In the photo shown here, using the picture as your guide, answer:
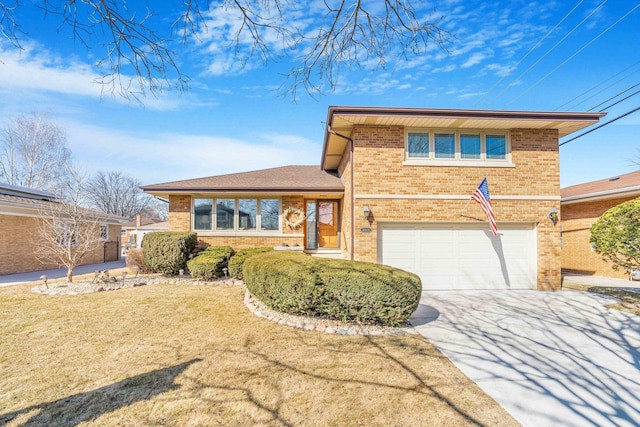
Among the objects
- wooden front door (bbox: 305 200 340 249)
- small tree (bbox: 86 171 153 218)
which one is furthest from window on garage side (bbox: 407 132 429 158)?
small tree (bbox: 86 171 153 218)

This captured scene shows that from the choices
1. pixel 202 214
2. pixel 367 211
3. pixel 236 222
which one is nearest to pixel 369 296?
pixel 367 211

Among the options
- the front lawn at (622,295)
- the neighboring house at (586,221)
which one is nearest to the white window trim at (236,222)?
the front lawn at (622,295)

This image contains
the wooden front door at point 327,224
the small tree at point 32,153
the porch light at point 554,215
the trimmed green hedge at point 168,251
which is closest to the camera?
the porch light at point 554,215

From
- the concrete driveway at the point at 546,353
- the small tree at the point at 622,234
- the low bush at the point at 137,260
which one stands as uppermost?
the small tree at the point at 622,234

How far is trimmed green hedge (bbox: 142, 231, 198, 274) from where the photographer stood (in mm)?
10391

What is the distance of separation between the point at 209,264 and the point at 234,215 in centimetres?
263

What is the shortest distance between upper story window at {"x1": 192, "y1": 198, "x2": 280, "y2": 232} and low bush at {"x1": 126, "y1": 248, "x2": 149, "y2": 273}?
8.06 feet

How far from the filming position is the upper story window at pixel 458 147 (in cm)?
915

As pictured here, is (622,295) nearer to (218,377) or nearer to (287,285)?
(287,285)

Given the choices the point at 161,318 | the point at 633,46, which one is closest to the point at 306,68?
the point at 161,318

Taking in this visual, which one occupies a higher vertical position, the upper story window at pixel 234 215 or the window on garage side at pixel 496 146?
the window on garage side at pixel 496 146

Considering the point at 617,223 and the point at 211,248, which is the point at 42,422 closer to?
the point at 211,248

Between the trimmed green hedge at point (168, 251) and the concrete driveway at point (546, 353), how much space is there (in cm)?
813

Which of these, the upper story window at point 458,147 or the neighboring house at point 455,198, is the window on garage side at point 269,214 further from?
the upper story window at point 458,147
